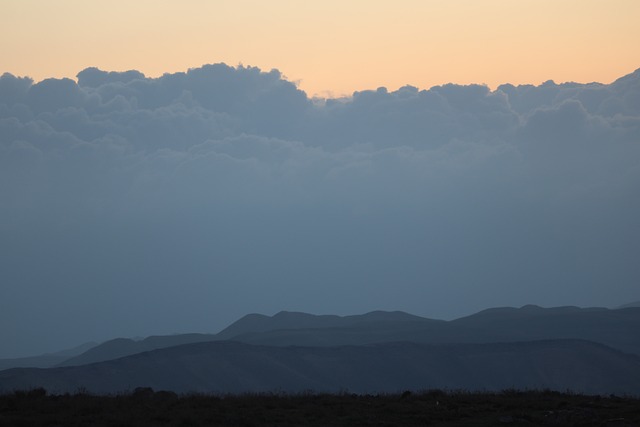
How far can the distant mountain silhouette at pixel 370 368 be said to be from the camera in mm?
102750

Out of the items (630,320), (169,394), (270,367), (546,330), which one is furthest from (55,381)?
(630,320)

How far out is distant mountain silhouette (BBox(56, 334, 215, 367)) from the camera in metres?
171

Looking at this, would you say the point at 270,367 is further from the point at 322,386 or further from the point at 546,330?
the point at 546,330

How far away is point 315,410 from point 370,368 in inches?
3636

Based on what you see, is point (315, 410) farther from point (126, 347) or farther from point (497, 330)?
point (126, 347)

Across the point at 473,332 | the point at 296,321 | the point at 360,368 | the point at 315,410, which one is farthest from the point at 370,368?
the point at 315,410

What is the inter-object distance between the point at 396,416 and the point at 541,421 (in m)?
3.87

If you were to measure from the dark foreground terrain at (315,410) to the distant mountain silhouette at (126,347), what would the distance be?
146m

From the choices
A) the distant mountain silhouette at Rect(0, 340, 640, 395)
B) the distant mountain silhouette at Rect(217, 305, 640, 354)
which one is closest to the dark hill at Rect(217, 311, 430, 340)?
the distant mountain silhouette at Rect(217, 305, 640, 354)

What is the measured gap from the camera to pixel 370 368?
116m

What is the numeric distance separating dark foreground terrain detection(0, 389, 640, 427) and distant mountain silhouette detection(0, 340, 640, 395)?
73.8m

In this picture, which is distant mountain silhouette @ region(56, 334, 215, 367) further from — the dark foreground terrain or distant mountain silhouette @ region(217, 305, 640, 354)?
the dark foreground terrain

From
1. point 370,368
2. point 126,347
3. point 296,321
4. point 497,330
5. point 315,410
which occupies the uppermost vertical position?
point 296,321

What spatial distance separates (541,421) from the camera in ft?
75.4
